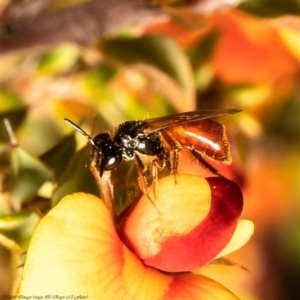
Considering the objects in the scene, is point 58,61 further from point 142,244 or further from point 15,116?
point 142,244

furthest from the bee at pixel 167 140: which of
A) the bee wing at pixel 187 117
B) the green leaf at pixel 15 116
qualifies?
the green leaf at pixel 15 116

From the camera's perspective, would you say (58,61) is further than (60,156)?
Yes

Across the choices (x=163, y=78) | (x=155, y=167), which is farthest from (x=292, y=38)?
(x=155, y=167)

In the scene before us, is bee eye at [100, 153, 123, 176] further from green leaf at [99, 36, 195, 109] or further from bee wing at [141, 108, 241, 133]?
green leaf at [99, 36, 195, 109]

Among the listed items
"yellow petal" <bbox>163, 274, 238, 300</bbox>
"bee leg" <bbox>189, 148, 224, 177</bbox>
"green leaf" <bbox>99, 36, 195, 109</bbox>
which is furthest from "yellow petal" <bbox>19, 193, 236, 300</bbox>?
"green leaf" <bbox>99, 36, 195, 109</bbox>

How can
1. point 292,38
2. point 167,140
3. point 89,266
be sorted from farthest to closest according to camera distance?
point 292,38 < point 167,140 < point 89,266
